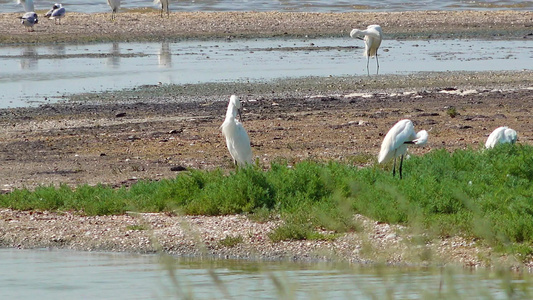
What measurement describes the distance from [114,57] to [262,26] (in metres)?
10.2

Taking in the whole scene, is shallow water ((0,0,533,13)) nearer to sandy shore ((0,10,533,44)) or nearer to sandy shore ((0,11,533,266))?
sandy shore ((0,10,533,44))

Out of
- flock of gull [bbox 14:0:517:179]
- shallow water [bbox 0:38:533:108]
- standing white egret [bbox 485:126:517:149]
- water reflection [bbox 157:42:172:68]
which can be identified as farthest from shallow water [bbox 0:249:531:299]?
water reflection [bbox 157:42:172:68]

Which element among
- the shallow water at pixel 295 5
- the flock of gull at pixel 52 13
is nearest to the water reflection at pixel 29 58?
the flock of gull at pixel 52 13

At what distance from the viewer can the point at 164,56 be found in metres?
30.4

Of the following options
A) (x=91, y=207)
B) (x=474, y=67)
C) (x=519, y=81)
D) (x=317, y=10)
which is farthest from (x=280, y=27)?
(x=91, y=207)

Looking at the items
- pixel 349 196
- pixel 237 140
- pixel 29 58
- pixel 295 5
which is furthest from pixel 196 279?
pixel 295 5

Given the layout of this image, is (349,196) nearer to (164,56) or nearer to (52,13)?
(164,56)

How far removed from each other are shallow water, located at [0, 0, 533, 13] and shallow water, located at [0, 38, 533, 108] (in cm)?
1383

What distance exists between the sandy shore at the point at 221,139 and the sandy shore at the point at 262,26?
14.9m

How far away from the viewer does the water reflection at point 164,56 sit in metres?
27.8

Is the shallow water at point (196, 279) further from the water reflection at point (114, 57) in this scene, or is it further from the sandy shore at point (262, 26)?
the sandy shore at point (262, 26)

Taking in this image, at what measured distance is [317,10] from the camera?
47.8 metres

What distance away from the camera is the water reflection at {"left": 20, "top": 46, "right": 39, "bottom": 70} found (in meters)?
28.0

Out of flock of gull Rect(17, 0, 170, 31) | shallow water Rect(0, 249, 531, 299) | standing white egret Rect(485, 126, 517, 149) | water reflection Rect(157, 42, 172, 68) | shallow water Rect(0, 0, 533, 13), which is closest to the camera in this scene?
shallow water Rect(0, 249, 531, 299)
